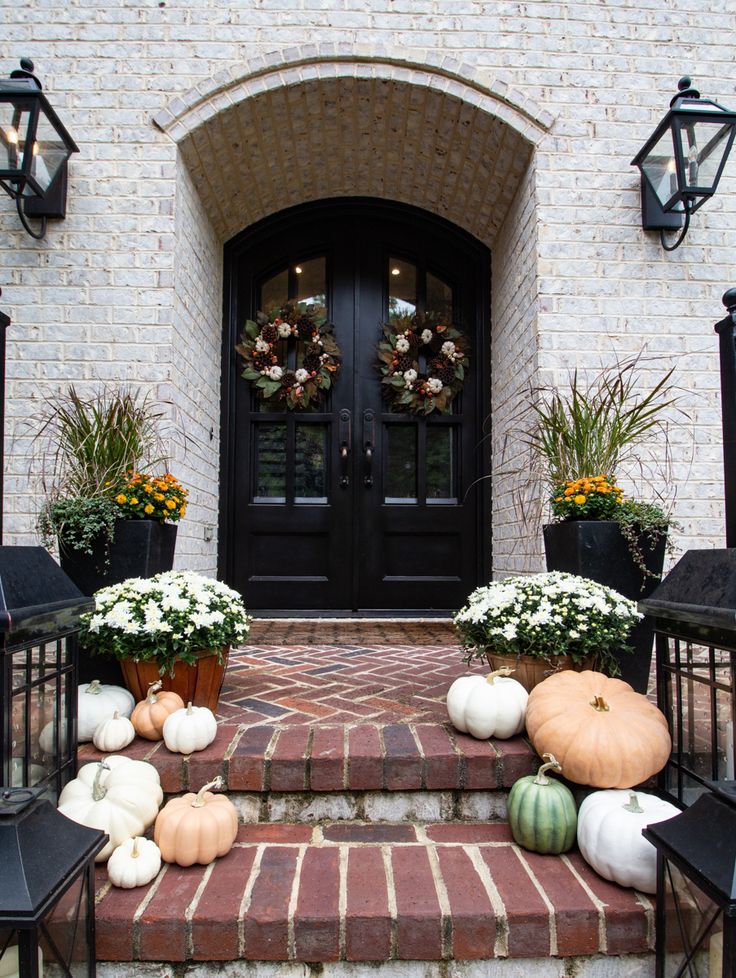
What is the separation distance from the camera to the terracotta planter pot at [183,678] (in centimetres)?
185

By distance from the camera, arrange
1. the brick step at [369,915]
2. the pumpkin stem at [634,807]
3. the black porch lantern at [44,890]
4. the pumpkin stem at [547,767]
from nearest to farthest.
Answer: the black porch lantern at [44,890] < the brick step at [369,915] < the pumpkin stem at [634,807] < the pumpkin stem at [547,767]

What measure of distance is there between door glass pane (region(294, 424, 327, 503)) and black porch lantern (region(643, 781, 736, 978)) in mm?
2674

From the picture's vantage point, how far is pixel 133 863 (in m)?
1.35

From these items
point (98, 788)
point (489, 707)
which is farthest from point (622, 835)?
point (98, 788)

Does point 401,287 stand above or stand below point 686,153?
below

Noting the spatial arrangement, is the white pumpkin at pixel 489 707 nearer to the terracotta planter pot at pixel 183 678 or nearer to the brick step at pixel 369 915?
the brick step at pixel 369 915

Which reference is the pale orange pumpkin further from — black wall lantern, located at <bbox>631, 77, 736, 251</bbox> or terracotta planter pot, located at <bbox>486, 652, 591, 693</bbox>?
black wall lantern, located at <bbox>631, 77, 736, 251</bbox>

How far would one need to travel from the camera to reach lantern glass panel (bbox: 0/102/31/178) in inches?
98.3

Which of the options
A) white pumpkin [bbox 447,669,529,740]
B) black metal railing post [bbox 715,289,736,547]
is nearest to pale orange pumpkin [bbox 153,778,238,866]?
white pumpkin [bbox 447,669,529,740]

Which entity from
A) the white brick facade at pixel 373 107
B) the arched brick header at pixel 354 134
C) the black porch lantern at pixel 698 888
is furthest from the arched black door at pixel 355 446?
the black porch lantern at pixel 698 888

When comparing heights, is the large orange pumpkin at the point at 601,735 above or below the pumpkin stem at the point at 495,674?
below

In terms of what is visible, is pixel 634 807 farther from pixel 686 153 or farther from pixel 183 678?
pixel 686 153

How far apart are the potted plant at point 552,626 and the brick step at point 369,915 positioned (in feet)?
1.97

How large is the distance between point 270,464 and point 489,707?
2353 mm
